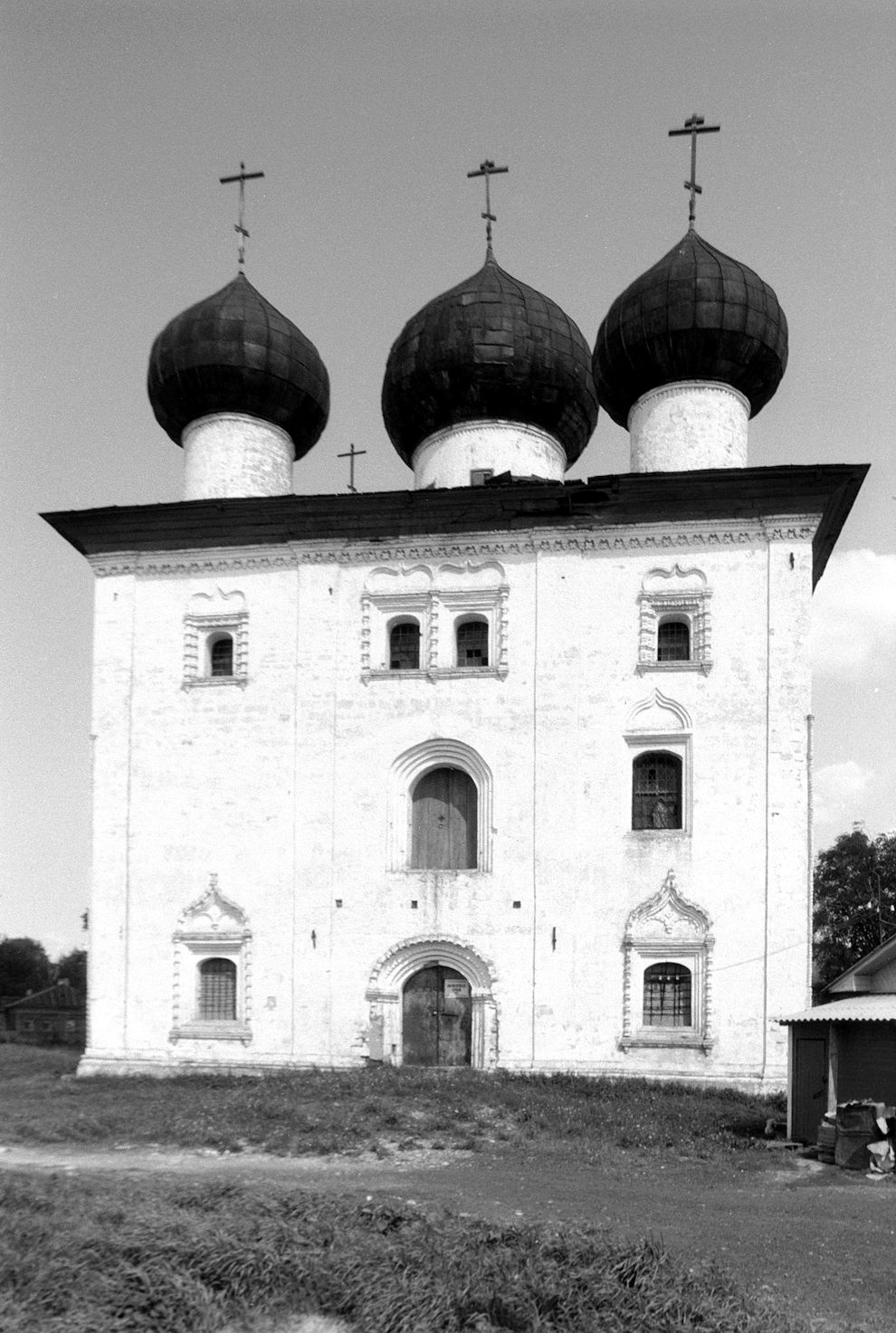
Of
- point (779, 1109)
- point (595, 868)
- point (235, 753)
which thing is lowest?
point (779, 1109)

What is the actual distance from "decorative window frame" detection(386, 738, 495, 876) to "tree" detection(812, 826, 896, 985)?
2013cm

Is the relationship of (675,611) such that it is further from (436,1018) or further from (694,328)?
(436,1018)

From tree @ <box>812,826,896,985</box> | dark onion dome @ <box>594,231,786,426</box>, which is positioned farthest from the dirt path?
tree @ <box>812,826,896,985</box>

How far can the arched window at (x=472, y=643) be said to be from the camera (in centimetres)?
1812

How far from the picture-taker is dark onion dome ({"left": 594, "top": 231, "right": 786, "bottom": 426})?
18719 mm

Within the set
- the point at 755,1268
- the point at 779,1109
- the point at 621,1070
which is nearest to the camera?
the point at 755,1268

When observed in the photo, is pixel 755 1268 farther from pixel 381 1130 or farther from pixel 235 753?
pixel 235 753

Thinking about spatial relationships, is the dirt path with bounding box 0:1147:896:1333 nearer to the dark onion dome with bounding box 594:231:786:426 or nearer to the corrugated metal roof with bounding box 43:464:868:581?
the corrugated metal roof with bounding box 43:464:868:581

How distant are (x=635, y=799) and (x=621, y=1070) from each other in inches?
131

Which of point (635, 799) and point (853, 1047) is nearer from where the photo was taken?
point (853, 1047)

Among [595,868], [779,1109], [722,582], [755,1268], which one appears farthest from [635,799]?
[755,1268]

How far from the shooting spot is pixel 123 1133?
13.4 meters

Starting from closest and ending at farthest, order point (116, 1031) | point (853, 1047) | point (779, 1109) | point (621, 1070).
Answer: point (853, 1047) < point (779, 1109) < point (621, 1070) < point (116, 1031)

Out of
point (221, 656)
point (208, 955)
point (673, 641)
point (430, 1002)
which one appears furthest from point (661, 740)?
point (208, 955)
